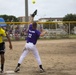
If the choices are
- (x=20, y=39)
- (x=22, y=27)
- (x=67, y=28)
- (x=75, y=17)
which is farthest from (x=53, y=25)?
(x=75, y=17)

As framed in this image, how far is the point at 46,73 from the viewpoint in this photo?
11984mm

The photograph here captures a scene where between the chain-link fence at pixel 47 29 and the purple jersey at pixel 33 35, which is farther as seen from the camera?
the chain-link fence at pixel 47 29

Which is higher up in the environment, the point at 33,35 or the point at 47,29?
the point at 33,35

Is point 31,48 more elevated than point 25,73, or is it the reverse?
point 31,48

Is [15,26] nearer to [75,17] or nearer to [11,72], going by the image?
[11,72]

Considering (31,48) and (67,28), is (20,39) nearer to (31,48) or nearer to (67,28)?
(67,28)

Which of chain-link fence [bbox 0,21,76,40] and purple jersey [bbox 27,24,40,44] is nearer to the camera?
purple jersey [bbox 27,24,40,44]

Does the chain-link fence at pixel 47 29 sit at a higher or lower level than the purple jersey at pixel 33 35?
lower

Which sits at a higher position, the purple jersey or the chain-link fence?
the purple jersey

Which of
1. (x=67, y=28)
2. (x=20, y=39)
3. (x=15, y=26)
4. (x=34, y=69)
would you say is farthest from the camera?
(x=67, y=28)

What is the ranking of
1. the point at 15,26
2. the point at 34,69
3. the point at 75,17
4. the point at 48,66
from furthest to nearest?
Answer: the point at 75,17, the point at 15,26, the point at 48,66, the point at 34,69

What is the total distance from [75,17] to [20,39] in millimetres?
34347

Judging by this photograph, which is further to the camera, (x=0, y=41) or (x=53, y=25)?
(x=53, y=25)

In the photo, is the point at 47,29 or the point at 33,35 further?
the point at 47,29
